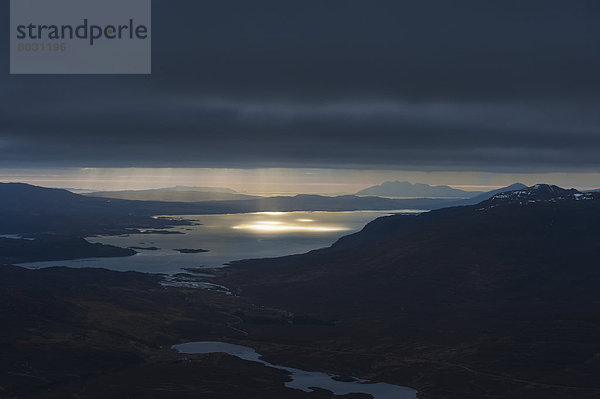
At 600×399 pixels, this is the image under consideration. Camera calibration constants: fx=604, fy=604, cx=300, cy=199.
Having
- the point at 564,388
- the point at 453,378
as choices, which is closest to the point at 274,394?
the point at 453,378

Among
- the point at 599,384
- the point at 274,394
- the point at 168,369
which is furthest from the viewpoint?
the point at 168,369

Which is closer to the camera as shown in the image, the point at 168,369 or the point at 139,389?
the point at 139,389

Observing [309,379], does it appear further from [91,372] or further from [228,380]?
[91,372]

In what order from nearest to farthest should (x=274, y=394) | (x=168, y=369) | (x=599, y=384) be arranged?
(x=274, y=394)
(x=599, y=384)
(x=168, y=369)

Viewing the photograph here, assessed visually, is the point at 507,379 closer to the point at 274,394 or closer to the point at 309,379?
the point at 309,379

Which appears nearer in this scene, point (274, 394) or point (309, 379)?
point (274, 394)

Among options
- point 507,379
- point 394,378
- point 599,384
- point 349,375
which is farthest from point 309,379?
point 599,384

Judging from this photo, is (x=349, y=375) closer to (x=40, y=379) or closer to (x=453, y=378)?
(x=453, y=378)

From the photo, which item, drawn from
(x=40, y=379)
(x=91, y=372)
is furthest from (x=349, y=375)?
(x=40, y=379)
